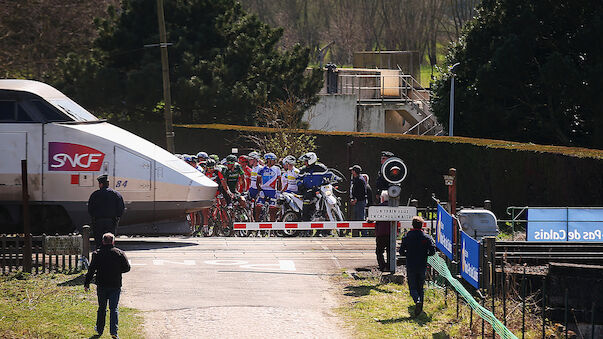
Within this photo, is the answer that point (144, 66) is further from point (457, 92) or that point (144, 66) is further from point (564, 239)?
point (564, 239)

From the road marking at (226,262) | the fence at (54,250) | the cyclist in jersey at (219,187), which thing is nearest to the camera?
the fence at (54,250)

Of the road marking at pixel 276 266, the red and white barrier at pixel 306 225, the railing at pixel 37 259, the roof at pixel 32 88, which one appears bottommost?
the road marking at pixel 276 266

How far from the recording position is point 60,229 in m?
22.0

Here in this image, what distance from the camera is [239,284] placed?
697 inches

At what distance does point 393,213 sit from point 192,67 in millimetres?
25682

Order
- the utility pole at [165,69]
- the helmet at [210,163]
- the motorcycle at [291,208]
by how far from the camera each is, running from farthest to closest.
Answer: the utility pole at [165,69], the helmet at [210,163], the motorcycle at [291,208]

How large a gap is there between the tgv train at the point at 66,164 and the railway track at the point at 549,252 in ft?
23.3

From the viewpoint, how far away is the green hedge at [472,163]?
24.8 metres

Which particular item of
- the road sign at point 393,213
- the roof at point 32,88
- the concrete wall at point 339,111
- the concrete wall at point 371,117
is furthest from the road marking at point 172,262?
the concrete wall at point 371,117

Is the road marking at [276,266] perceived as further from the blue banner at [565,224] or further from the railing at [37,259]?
the blue banner at [565,224]

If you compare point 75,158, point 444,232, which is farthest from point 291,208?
point 444,232

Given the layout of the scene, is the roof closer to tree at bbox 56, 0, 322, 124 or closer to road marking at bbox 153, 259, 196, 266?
road marking at bbox 153, 259, 196, 266

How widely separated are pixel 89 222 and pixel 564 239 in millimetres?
10300

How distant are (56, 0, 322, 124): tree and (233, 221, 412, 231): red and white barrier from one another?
18434mm
